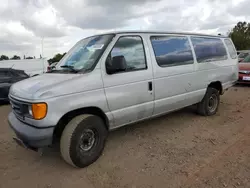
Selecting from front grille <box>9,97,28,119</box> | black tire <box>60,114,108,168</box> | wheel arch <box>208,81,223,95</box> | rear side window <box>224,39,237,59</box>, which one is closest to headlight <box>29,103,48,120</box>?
front grille <box>9,97,28,119</box>

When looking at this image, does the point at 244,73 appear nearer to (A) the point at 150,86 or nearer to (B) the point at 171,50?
(B) the point at 171,50

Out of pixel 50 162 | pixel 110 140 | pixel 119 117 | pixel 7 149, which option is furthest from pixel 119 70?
pixel 7 149

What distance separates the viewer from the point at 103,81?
374 cm

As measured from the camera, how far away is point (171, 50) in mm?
4852

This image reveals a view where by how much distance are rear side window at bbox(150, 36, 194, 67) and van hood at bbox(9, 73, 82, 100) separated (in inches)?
67.8

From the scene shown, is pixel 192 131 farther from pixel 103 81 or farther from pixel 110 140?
pixel 103 81

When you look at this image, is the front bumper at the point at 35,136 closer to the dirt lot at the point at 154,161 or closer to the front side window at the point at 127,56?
the dirt lot at the point at 154,161

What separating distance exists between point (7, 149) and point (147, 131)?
274 cm

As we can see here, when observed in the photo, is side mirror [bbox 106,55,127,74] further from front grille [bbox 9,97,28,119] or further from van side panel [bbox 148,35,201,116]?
front grille [bbox 9,97,28,119]

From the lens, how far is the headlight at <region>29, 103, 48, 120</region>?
3180 mm

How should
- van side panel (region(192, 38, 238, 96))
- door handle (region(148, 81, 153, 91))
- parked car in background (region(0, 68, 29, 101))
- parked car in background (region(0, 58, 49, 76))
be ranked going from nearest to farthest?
1. door handle (region(148, 81, 153, 91))
2. van side panel (region(192, 38, 238, 96))
3. parked car in background (region(0, 68, 29, 101))
4. parked car in background (region(0, 58, 49, 76))

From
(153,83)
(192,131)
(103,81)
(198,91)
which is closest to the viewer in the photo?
(103,81)

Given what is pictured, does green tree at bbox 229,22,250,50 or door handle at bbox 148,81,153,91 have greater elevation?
green tree at bbox 229,22,250,50

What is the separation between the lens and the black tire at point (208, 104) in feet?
19.1
